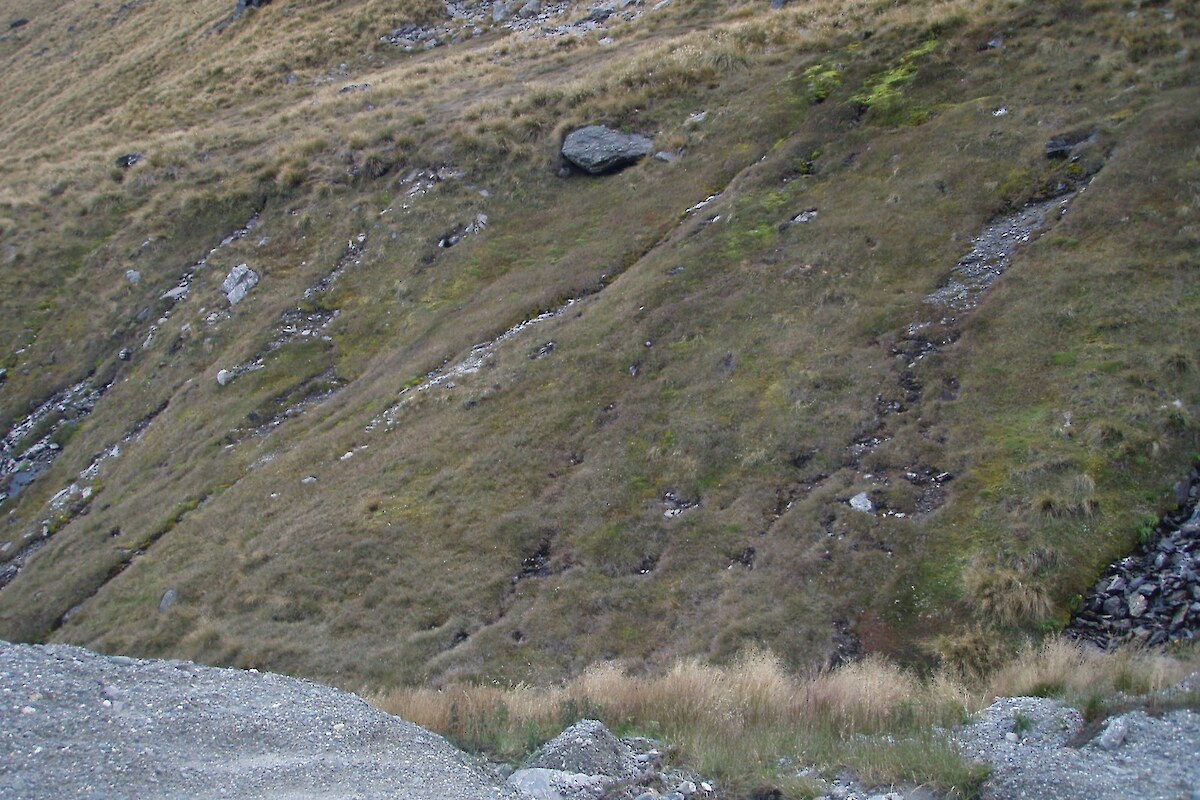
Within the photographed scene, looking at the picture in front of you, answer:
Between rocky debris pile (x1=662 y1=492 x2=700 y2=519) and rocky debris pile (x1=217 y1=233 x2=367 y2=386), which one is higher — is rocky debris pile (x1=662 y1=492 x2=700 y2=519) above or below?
A: below

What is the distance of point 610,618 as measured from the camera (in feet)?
66.3

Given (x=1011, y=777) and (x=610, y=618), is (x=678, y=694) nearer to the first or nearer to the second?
(x=1011, y=777)

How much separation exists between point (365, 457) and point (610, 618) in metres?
13.4

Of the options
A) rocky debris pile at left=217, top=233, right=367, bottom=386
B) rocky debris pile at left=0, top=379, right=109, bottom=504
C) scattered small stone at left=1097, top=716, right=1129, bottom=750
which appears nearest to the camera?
scattered small stone at left=1097, top=716, right=1129, bottom=750

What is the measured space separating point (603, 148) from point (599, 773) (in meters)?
36.0

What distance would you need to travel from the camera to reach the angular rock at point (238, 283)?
4375cm

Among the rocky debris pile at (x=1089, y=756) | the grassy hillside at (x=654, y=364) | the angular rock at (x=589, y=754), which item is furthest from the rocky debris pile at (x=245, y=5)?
the rocky debris pile at (x=1089, y=756)

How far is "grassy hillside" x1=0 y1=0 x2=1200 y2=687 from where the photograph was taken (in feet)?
61.8

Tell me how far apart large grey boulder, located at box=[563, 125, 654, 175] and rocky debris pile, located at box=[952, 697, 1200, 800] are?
34.7 metres

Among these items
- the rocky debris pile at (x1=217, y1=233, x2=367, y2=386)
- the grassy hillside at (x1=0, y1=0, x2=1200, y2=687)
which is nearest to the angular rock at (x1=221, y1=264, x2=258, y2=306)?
Answer: the grassy hillside at (x1=0, y1=0, x2=1200, y2=687)

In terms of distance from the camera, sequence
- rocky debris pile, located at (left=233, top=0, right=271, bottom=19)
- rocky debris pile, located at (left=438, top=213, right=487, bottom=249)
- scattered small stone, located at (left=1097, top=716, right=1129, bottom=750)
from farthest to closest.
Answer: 1. rocky debris pile, located at (left=233, top=0, right=271, bottom=19)
2. rocky debris pile, located at (left=438, top=213, right=487, bottom=249)
3. scattered small stone, located at (left=1097, top=716, right=1129, bottom=750)

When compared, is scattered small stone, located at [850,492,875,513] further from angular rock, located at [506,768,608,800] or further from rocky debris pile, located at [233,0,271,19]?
rocky debris pile, located at [233,0,271,19]

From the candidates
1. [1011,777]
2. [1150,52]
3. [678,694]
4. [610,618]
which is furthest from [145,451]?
[1150,52]

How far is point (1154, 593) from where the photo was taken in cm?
1498
